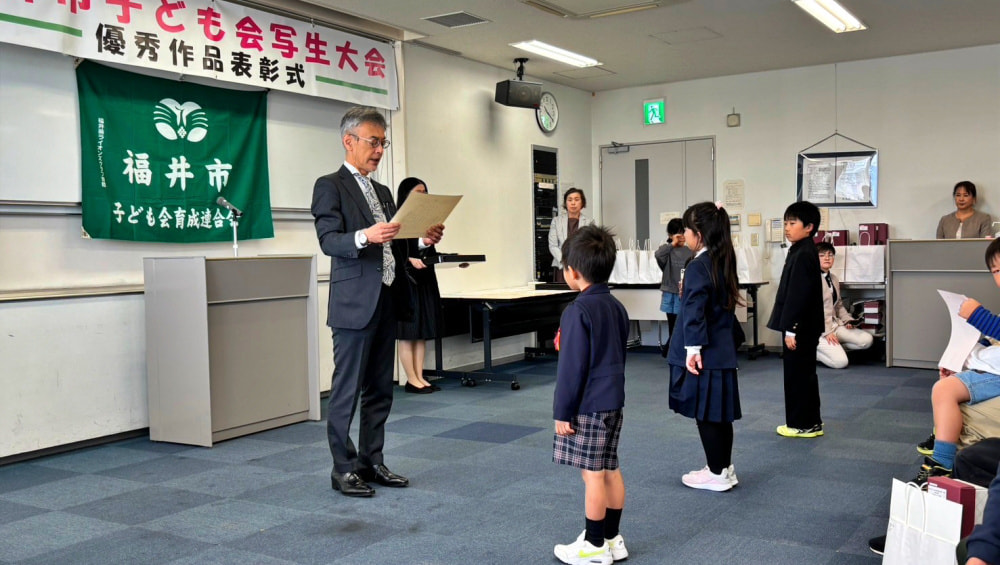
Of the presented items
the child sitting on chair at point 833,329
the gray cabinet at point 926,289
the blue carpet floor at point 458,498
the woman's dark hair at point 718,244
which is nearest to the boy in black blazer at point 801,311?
the blue carpet floor at point 458,498

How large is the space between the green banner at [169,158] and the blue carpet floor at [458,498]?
1.42 meters

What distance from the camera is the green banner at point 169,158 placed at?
4977 mm

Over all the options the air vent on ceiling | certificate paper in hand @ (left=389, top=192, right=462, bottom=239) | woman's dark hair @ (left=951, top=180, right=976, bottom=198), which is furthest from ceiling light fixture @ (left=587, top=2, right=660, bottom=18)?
woman's dark hair @ (left=951, top=180, right=976, bottom=198)

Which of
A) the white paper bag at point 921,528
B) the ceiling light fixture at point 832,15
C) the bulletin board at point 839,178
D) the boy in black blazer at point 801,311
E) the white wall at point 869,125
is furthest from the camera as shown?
the bulletin board at point 839,178

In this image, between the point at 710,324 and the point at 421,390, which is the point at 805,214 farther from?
the point at 421,390

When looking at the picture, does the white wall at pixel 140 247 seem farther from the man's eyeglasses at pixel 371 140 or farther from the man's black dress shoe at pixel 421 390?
the man's eyeglasses at pixel 371 140

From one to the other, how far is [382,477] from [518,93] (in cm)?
487

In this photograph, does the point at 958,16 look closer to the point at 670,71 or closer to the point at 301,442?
the point at 670,71

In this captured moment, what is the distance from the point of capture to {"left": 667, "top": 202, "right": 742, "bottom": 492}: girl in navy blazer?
143 inches

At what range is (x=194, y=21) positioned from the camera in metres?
5.37

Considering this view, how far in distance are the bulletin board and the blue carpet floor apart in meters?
3.28

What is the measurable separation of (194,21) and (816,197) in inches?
242

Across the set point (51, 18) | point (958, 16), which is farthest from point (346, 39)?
point (958, 16)

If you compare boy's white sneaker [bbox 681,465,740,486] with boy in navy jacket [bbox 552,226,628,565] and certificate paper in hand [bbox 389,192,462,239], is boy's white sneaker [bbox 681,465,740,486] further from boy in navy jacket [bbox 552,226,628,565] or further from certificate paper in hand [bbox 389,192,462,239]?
certificate paper in hand [bbox 389,192,462,239]
